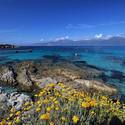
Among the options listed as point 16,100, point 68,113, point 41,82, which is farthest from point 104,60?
point 68,113

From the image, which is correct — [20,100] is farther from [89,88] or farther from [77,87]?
[89,88]

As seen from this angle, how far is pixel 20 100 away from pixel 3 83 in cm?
555

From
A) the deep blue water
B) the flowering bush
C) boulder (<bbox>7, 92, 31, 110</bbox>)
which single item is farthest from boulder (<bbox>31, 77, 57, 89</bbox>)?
the deep blue water

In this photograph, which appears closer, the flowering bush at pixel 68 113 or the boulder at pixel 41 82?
the flowering bush at pixel 68 113

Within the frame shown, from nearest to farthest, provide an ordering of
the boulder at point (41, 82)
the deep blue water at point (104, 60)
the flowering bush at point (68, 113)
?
the flowering bush at point (68, 113) → the boulder at point (41, 82) → the deep blue water at point (104, 60)

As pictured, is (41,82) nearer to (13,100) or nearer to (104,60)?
(13,100)

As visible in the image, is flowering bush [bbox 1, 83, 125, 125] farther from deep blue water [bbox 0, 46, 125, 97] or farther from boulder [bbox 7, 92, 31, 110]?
deep blue water [bbox 0, 46, 125, 97]

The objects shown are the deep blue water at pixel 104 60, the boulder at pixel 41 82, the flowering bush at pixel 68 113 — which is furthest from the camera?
the deep blue water at pixel 104 60

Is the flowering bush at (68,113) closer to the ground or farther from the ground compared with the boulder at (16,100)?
farther from the ground

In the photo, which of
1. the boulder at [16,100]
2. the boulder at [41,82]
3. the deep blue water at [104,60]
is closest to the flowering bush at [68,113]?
the boulder at [16,100]

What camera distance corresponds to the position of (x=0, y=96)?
6316 millimetres

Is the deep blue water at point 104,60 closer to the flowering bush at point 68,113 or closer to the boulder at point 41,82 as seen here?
the flowering bush at point 68,113

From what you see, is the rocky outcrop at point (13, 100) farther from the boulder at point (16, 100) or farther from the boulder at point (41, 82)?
the boulder at point (41, 82)

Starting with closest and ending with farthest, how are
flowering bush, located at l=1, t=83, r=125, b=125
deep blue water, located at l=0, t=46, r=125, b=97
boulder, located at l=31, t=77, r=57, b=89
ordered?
flowering bush, located at l=1, t=83, r=125, b=125 < boulder, located at l=31, t=77, r=57, b=89 < deep blue water, located at l=0, t=46, r=125, b=97
